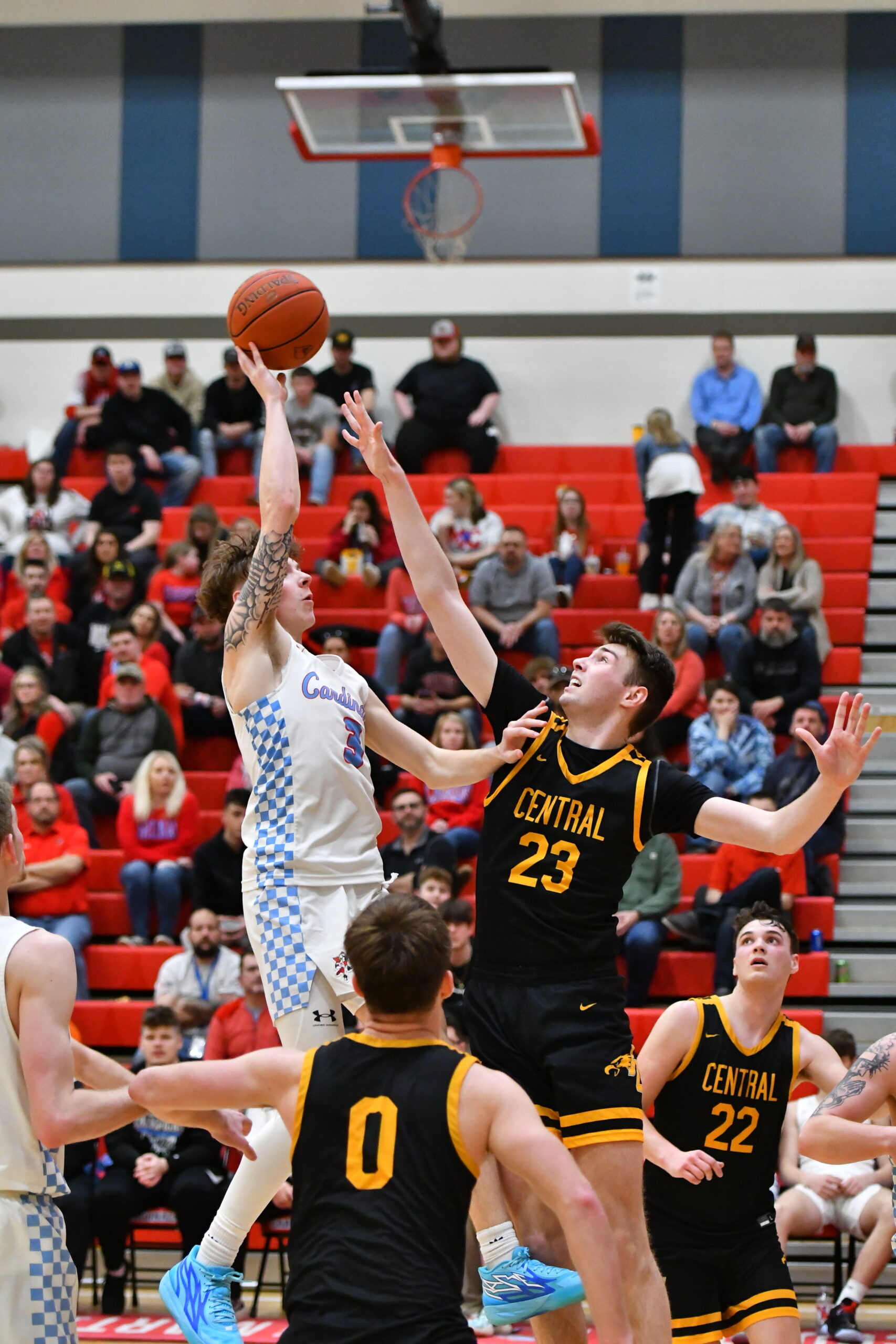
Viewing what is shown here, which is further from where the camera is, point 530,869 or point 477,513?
point 477,513

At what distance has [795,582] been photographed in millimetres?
13023

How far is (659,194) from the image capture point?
56.9 ft

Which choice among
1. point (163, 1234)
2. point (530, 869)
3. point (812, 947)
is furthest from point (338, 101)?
point (530, 869)

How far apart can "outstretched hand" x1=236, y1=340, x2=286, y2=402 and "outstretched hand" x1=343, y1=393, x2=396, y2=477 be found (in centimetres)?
21

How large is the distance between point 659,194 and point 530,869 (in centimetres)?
1386

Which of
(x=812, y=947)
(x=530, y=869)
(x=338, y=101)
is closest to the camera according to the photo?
(x=530, y=869)

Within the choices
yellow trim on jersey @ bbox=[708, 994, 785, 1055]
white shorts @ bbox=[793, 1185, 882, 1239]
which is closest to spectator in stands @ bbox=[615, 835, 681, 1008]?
white shorts @ bbox=[793, 1185, 882, 1239]

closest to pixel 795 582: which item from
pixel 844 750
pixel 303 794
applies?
pixel 844 750

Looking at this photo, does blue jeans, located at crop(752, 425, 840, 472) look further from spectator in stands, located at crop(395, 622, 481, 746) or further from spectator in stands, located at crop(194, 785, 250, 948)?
spectator in stands, located at crop(194, 785, 250, 948)

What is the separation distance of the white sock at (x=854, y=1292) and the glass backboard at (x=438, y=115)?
835 cm

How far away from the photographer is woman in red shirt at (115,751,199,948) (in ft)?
36.2

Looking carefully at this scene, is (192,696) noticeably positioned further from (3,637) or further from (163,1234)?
(163,1234)

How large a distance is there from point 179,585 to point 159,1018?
18.2 ft

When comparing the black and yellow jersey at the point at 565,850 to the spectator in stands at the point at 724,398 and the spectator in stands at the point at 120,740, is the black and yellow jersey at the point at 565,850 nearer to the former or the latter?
the spectator in stands at the point at 120,740
